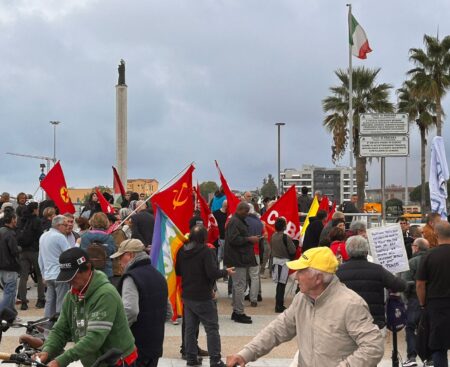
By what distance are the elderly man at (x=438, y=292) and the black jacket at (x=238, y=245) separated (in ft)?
17.1

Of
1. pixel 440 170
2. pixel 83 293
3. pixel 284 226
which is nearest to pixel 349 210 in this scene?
pixel 440 170

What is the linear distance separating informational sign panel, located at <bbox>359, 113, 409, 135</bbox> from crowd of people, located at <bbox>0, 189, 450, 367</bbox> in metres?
3.64

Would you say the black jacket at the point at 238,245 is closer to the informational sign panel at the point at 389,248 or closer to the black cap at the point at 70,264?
the informational sign panel at the point at 389,248

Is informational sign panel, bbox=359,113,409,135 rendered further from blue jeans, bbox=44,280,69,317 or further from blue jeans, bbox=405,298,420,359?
blue jeans, bbox=44,280,69,317

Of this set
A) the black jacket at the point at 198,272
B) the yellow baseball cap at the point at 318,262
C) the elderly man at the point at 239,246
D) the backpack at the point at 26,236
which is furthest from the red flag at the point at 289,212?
the yellow baseball cap at the point at 318,262

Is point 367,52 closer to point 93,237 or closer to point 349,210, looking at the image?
point 349,210

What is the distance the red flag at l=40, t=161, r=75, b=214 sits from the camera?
A: 15.5 metres

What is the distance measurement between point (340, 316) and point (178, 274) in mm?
5410

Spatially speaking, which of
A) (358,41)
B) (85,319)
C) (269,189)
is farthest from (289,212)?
(269,189)

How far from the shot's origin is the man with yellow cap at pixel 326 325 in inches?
177

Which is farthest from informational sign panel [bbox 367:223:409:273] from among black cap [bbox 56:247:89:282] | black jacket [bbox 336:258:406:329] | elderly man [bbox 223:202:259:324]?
black cap [bbox 56:247:89:282]

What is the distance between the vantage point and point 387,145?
55.6ft

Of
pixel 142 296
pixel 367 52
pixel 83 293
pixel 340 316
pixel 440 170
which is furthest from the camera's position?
pixel 367 52

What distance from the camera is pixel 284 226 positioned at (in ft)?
46.8
